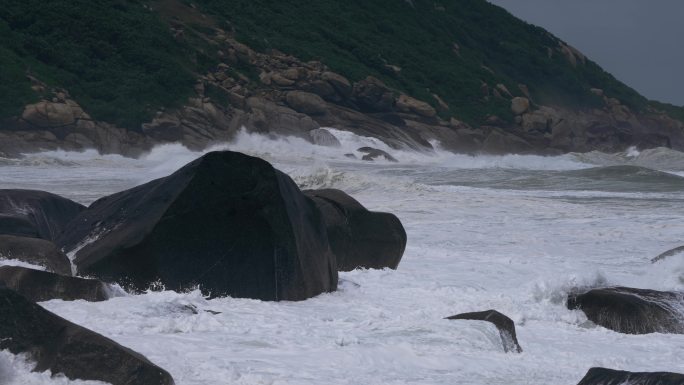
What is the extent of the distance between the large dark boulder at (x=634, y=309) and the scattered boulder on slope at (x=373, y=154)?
3797cm

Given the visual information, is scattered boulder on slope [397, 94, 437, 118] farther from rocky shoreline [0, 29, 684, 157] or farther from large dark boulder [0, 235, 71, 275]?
large dark boulder [0, 235, 71, 275]

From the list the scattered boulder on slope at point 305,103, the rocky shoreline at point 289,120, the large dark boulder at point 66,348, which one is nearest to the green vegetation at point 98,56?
the rocky shoreline at point 289,120

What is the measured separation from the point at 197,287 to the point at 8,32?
44574 mm

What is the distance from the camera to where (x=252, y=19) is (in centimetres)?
6300

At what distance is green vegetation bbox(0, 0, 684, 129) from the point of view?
157ft

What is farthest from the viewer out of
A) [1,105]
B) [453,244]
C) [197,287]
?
[1,105]

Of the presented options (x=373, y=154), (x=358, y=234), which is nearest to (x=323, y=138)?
(x=373, y=154)

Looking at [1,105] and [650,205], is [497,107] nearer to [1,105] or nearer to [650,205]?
[1,105]

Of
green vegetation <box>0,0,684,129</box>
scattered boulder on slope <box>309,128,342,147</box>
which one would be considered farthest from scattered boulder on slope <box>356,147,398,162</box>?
green vegetation <box>0,0,684,129</box>

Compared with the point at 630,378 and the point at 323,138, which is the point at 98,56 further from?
the point at 630,378

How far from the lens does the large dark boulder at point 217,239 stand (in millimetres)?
7422

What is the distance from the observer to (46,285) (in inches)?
259

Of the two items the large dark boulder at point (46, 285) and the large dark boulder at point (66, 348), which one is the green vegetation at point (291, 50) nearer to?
the large dark boulder at point (46, 285)

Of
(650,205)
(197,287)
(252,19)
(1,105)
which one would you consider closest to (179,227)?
(197,287)
